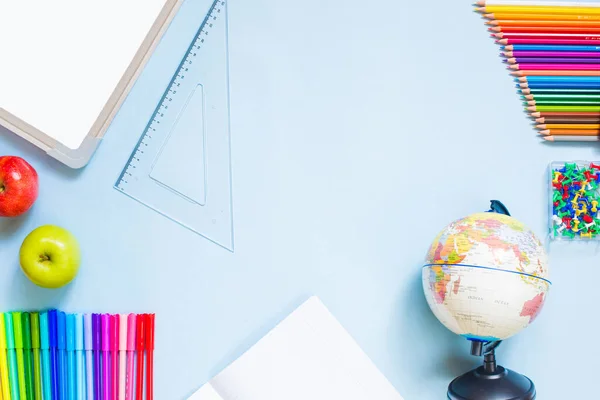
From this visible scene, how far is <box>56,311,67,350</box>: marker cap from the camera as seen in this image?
1.00 meters

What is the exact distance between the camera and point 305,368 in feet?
3.26

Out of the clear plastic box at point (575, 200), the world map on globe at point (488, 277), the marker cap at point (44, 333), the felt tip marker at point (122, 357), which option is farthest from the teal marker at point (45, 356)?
the clear plastic box at point (575, 200)

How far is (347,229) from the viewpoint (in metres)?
1.04

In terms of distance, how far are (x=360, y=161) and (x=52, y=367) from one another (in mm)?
584

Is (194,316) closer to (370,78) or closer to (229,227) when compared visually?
(229,227)

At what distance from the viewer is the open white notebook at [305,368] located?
0.98 metres

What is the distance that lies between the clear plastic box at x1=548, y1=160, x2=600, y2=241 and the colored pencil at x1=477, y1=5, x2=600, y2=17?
244mm

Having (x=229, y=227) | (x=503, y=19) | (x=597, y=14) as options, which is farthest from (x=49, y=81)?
(x=597, y=14)

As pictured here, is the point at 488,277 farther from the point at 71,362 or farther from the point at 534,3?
the point at 71,362

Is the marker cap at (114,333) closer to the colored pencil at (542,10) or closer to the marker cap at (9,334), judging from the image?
the marker cap at (9,334)

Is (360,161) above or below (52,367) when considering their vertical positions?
above

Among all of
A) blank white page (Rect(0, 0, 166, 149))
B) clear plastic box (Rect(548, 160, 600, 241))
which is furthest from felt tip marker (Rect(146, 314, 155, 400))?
clear plastic box (Rect(548, 160, 600, 241))

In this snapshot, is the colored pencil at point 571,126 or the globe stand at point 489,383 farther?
the colored pencil at point 571,126

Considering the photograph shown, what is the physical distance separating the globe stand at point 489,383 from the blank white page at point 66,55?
695 millimetres
